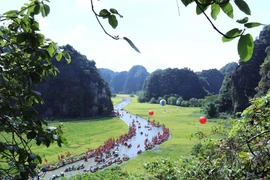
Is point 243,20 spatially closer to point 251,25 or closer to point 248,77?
point 251,25

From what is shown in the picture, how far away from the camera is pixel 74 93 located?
132ft

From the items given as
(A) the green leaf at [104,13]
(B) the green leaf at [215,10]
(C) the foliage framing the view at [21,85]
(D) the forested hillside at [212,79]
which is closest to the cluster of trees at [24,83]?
(C) the foliage framing the view at [21,85]

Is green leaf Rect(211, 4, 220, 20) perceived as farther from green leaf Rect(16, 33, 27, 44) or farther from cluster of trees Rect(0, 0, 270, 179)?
green leaf Rect(16, 33, 27, 44)

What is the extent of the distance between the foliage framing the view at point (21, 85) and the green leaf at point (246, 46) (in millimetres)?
912

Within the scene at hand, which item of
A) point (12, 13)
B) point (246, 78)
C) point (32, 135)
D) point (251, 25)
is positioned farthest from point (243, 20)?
point (246, 78)

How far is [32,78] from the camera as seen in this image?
1331 millimetres

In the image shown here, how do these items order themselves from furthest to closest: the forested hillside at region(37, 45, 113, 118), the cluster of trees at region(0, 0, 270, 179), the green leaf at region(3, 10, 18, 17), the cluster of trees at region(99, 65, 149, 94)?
the cluster of trees at region(99, 65, 149, 94) < the forested hillside at region(37, 45, 113, 118) < the green leaf at region(3, 10, 18, 17) < the cluster of trees at region(0, 0, 270, 179)

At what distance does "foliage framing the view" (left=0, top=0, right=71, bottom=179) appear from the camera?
46.8 inches

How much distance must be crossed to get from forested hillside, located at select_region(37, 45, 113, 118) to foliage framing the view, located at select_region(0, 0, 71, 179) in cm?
3830

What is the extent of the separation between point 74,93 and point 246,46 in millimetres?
40756

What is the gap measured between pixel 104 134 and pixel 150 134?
4.42m

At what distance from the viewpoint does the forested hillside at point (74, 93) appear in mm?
39125

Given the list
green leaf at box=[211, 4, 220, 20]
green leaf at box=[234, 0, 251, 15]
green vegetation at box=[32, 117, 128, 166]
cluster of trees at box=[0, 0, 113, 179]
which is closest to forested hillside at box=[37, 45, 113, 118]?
green vegetation at box=[32, 117, 128, 166]

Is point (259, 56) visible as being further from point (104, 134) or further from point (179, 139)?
point (104, 134)
